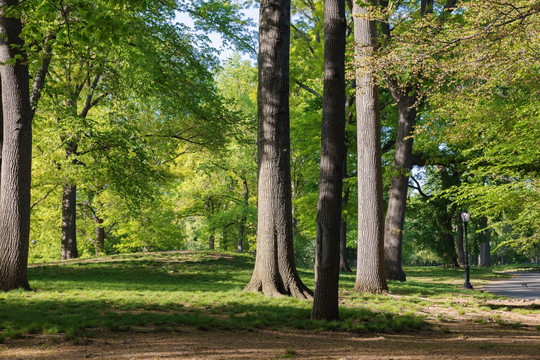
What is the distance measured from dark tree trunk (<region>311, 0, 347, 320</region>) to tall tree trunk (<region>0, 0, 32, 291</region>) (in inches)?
259

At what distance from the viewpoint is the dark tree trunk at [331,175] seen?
711cm

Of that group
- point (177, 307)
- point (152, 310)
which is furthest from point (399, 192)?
point (152, 310)

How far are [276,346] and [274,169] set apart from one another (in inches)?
191

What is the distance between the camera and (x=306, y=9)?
2238 cm

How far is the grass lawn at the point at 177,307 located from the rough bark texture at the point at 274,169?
0.63 meters

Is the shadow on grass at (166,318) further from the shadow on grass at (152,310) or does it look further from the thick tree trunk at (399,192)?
the thick tree trunk at (399,192)

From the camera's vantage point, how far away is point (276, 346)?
5.60 m

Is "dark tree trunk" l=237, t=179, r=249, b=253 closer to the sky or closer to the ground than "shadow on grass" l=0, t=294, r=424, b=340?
closer to the sky

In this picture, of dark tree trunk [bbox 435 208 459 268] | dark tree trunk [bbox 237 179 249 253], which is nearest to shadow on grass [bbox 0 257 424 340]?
dark tree trunk [bbox 237 179 249 253]

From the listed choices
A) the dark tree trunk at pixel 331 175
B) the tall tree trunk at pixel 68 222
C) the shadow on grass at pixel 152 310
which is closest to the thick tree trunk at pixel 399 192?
the shadow on grass at pixel 152 310

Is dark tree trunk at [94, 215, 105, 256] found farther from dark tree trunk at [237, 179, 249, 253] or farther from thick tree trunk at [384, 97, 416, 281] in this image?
thick tree trunk at [384, 97, 416, 281]

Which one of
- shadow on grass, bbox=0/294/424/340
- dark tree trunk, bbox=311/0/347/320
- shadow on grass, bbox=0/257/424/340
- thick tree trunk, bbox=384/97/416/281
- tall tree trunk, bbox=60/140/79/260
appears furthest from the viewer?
tall tree trunk, bbox=60/140/79/260

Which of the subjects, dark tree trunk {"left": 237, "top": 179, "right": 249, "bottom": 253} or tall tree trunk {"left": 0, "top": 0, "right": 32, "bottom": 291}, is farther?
dark tree trunk {"left": 237, "top": 179, "right": 249, "bottom": 253}

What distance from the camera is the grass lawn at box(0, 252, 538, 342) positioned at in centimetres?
656
